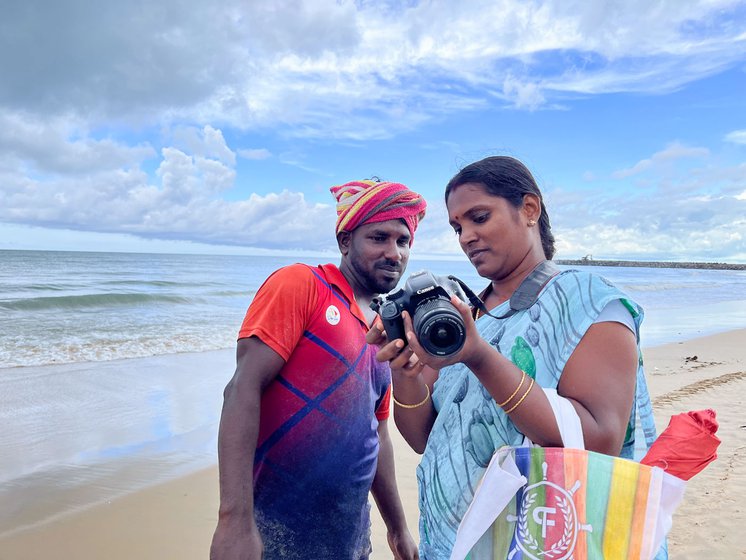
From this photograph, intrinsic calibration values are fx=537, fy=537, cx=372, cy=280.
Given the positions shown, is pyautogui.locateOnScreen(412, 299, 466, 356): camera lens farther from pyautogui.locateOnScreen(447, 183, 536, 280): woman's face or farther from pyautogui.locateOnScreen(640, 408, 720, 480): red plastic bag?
pyautogui.locateOnScreen(640, 408, 720, 480): red plastic bag

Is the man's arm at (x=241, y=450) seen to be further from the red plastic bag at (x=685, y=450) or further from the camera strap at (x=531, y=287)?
the red plastic bag at (x=685, y=450)

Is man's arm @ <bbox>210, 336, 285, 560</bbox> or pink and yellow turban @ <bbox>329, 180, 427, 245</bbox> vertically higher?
pink and yellow turban @ <bbox>329, 180, 427, 245</bbox>

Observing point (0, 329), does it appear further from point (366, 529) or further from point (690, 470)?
point (690, 470)

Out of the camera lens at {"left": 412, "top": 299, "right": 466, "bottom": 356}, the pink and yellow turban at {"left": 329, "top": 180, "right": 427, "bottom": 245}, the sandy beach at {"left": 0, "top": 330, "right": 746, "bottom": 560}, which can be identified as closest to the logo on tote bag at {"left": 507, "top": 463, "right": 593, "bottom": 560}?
the camera lens at {"left": 412, "top": 299, "right": 466, "bottom": 356}

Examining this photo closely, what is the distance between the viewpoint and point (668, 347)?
10367mm

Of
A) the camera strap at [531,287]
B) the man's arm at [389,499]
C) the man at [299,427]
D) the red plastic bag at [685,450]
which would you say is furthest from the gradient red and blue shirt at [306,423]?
the red plastic bag at [685,450]

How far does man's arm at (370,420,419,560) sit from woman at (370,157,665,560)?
1.96 ft

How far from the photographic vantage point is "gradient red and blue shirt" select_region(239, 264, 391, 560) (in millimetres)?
1748

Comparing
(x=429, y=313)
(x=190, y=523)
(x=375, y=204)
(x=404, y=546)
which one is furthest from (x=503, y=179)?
(x=190, y=523)

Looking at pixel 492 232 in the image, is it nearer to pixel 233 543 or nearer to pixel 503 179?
pixel 503 179

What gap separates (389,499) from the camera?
222 cm

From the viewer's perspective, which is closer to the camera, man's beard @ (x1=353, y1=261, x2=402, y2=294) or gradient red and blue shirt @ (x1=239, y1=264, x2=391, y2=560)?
gradient red and blue shirt @ (x1=239, y1=264, x2=391, y2=560)

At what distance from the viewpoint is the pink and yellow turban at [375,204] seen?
2.02 meters

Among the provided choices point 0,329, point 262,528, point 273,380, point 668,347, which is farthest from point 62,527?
point 668,347
